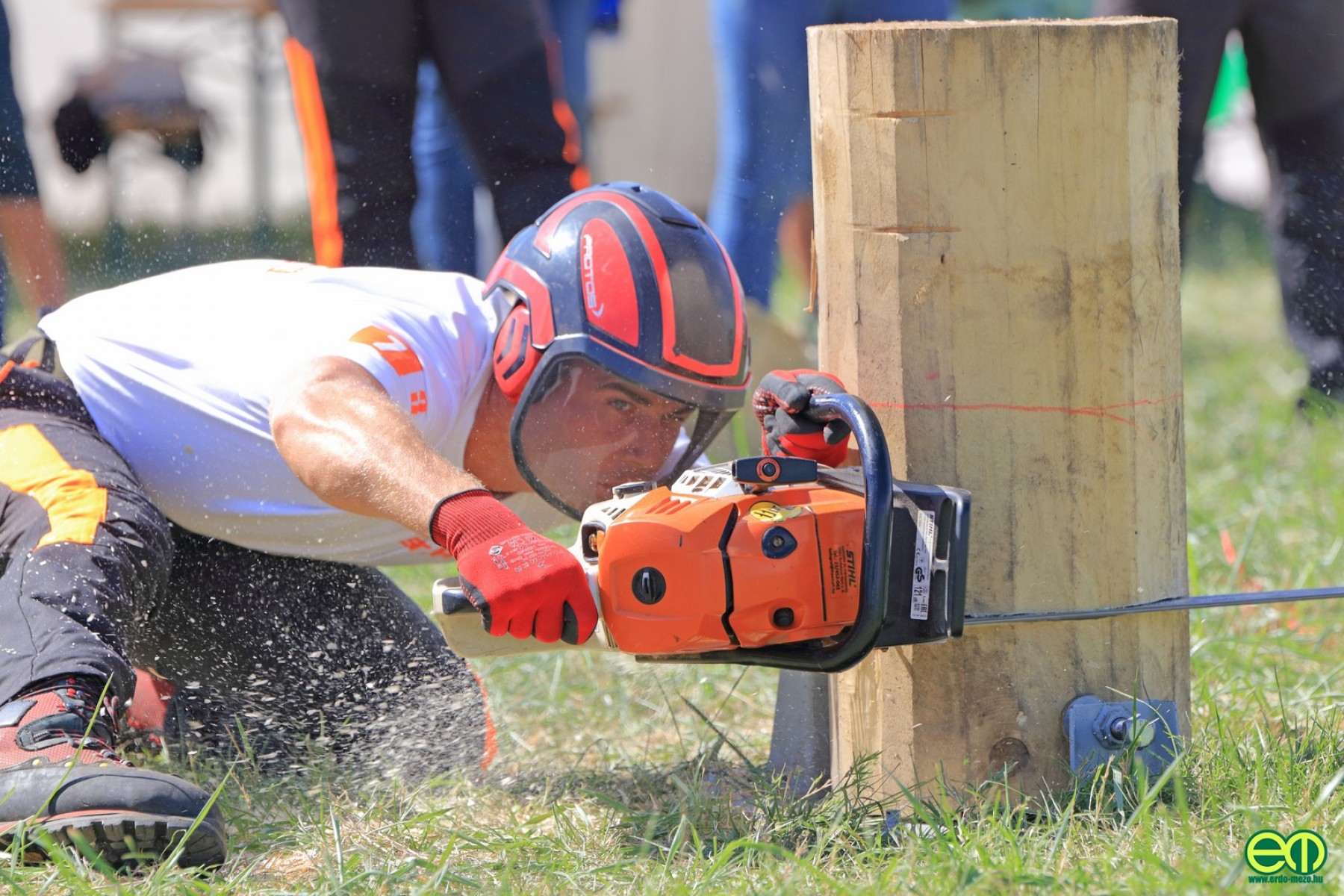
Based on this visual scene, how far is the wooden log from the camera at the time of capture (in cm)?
196

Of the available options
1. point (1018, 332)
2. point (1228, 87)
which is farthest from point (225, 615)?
point (1228, 87)

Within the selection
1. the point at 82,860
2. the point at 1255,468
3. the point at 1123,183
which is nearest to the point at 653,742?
the point at 82,860

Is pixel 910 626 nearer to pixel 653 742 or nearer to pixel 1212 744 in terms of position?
pixel 1212 744

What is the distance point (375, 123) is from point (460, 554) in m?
1.83

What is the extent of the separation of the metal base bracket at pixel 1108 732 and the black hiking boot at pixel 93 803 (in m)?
1.21

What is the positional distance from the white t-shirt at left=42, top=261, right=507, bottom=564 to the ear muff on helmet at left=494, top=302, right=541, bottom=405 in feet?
0.21

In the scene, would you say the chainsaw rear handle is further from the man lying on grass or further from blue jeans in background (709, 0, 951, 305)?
blue jeans in background (709, 0, 951, 305)

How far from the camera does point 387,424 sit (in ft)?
7.03

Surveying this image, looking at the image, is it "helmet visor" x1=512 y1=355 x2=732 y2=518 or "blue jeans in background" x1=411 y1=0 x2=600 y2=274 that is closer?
"helmet visor" x1=512 y1=355 x2=732 y2=518

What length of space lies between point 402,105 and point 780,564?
2.04 m

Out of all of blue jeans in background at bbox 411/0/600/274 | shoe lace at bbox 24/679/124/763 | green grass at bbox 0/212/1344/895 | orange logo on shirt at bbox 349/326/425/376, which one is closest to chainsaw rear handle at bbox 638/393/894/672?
green grass at bbox 0/212/1344/895

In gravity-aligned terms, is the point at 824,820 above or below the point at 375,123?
below

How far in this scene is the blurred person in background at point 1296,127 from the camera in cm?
381

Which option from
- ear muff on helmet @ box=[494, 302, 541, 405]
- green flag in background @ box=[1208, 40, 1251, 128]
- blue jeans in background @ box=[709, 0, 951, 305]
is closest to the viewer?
ear muff on helmet @ box=[494, 302, 541, 405]
